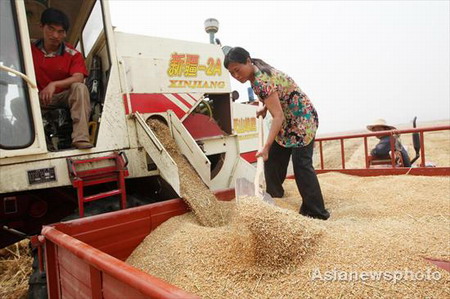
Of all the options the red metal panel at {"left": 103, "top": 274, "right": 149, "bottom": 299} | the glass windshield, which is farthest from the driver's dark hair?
the red metal panel at {"left": 103, "top": 274, "right": 149, "bottom": 299}

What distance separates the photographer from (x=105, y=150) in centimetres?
275

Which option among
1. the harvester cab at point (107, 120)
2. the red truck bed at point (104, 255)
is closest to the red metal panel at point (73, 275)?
the red truck bed at point (104, 255)

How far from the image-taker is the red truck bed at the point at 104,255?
1.02 metres

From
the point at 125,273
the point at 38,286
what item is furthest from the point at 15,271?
the point at 125,273

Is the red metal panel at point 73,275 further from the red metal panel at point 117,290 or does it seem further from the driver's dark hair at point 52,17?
the driver's dark hair at point 52,17

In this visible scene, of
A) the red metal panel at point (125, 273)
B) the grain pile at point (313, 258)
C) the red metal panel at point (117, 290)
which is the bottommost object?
the grain pile at point (313, 258)

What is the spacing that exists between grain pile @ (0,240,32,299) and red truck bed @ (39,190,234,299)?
1.26 meters

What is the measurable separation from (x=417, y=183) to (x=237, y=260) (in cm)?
254

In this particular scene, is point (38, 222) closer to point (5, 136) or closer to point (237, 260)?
point (5, 136)

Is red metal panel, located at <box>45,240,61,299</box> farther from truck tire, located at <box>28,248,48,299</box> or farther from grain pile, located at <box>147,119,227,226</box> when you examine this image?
grain pile, located at <box>147,119,227,226</box>

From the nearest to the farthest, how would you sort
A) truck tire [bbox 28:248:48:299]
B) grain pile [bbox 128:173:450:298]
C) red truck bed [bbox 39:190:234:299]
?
red truck bed [bbox 39:190:234:299]
grain pile [bbox 128:173:450:298]
truck tire [bbox 28:248:48:299]

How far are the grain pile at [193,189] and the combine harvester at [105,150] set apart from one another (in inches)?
2.7

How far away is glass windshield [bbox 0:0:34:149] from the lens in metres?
2.28

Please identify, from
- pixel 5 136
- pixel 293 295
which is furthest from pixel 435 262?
pixel 5 136
